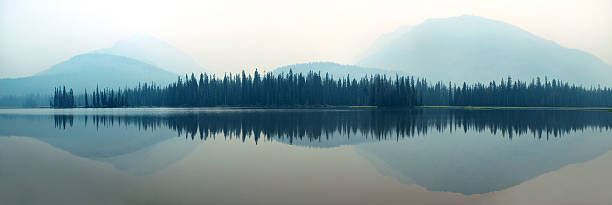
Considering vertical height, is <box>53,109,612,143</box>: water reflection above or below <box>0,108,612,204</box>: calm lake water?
above

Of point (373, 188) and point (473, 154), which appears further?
point (473, 154)

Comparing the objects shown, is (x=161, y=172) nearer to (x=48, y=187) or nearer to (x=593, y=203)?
(x=48, y=187)

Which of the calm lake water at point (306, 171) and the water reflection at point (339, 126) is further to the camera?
the water reflection at point (339, 126)

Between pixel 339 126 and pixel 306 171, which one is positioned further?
pixel 339 126

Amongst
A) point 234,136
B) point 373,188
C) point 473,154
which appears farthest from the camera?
point 234,136

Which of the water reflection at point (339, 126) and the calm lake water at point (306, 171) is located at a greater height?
the water reflection at point (339, 126)

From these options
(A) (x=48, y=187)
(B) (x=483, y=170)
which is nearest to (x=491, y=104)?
(B) (x=483, y=170)

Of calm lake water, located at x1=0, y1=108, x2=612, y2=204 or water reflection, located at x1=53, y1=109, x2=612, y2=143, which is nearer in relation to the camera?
calm lake water, located at x1=0, y1=108, x2=612, y2=204

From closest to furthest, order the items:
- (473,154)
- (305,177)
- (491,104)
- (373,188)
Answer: (373,188)
(305,177)
(473,154)
(491,104)

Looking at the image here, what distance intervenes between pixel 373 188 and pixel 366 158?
7470 millimetres

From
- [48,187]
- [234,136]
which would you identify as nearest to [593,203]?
[48,187]

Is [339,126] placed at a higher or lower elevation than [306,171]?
higher

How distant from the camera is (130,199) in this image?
14.6 meters

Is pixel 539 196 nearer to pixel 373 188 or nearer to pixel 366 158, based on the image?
pixel 373 188
